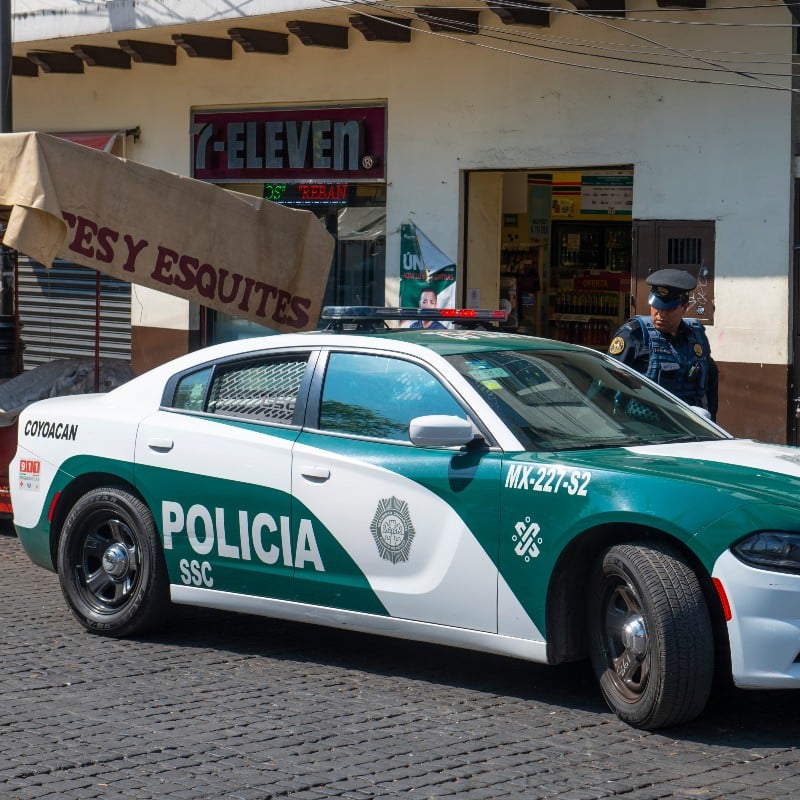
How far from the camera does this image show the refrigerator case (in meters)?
14.1

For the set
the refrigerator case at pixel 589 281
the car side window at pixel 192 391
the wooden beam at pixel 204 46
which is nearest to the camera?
the car side window at pixel 192 391

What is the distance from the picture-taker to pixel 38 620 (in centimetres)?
736

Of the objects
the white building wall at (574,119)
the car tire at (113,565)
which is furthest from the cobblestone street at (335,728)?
the white building wall at (574,119)

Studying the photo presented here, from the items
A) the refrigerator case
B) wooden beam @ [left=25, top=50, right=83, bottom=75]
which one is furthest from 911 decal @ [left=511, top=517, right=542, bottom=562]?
wooden beam @ [left=25, top=50, right=83, bottom=75]

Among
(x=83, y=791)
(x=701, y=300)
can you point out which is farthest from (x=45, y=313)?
(x=83, y=791)

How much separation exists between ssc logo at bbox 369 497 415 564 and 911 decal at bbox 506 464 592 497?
52 cm

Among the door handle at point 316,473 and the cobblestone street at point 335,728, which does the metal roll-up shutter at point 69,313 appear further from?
the door handle at point 316,473

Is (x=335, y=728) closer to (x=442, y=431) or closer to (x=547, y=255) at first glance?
(x=442, y=431)

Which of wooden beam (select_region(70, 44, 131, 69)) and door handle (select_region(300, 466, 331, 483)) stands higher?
wooden beam (select_region(70, 44, 131, 69))

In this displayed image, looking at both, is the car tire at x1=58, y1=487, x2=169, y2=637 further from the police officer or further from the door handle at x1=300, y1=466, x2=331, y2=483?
the police officer

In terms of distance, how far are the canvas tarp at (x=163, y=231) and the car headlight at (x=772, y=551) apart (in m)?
5.07

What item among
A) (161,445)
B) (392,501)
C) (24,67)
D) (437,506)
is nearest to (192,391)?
(161,445)

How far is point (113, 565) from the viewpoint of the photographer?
702cm

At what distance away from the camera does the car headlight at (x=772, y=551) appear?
5.13 meters
